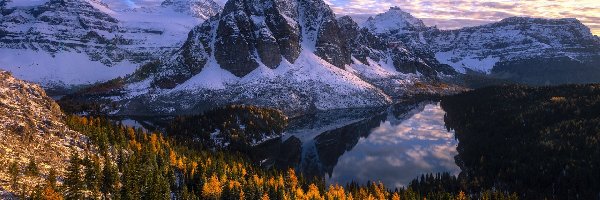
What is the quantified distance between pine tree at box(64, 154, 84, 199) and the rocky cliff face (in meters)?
2.66

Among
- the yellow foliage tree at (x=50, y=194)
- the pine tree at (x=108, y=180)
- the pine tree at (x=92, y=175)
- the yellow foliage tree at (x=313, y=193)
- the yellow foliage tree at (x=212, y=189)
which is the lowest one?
the yellow foliage tree at (x=313, y=193)

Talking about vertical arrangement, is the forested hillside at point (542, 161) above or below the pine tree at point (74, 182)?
below

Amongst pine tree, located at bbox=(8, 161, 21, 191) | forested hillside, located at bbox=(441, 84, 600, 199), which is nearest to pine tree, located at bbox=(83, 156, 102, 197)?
pine tree, located at bbox=(8, 161, 21, 191)

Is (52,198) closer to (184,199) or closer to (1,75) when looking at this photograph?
(184,199)

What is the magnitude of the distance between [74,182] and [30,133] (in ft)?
51.8

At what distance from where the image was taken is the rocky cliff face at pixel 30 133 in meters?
83.6

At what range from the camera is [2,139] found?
3361 inches

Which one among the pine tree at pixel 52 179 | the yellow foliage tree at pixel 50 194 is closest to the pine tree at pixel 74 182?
the pine tree at pixel 52 179

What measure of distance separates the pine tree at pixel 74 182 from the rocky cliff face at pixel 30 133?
2665 mm

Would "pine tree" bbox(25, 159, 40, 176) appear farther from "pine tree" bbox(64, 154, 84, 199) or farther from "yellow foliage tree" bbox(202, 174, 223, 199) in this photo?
"yellow foliage tree" bbox(202, 174, 223, 199)

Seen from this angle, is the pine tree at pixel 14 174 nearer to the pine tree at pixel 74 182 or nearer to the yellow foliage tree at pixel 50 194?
the yellow foliage tree at pixel 50 194

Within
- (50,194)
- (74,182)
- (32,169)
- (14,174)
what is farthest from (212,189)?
(14,174)

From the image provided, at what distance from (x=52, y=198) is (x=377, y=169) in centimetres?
11535

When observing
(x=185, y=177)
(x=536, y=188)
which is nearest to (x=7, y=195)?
(x=185, y=177)
